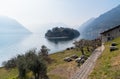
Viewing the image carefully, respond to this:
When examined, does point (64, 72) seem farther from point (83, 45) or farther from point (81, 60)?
point (83, 45)

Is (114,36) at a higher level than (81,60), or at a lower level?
higher

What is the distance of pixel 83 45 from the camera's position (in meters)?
79.2

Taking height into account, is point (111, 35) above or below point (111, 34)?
below

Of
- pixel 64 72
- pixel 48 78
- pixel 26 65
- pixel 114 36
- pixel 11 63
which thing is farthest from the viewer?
A: pixel 114 36

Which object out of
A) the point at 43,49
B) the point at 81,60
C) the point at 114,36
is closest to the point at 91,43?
the point at 114,36

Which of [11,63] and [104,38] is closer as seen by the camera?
[11,63]

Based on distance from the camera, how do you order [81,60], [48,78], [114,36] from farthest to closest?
[114,36]
[81,60]
[48,78]

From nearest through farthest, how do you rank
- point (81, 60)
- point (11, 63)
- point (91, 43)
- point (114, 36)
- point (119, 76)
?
point (119, 76), point (81, 60), point (11, 63), point (91, 43), point (114, 36)

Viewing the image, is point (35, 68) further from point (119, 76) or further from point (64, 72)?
point (119, 76)

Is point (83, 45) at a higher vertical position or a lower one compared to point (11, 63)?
higher

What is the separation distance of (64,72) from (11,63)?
108 ft

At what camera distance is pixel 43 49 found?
8400cm

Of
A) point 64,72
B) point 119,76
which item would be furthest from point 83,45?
point 119,76

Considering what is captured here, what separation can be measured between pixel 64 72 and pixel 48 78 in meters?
5.13
